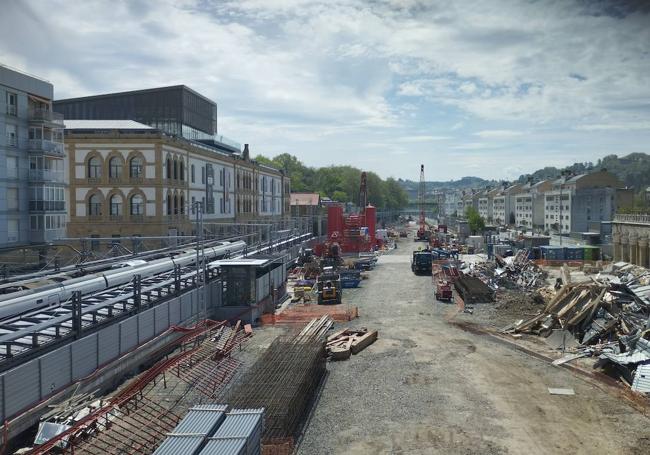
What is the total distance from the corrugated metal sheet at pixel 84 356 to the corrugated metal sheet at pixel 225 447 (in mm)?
8492

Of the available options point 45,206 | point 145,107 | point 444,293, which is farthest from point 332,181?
point 45,206

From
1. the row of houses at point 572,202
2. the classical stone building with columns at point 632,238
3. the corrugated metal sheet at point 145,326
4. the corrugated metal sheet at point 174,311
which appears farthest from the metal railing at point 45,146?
the row of houses at point 572,202

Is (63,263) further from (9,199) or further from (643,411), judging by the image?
(643,411)

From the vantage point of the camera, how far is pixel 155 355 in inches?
925

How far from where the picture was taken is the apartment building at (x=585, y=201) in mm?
93312

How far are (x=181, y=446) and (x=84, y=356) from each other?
8.77 meters

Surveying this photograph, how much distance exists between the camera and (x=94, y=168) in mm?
43969

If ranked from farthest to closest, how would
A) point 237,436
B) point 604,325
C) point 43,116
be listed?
point 43,116
point 604,325
point 237,436

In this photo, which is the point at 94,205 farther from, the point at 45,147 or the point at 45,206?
the point at 45,147

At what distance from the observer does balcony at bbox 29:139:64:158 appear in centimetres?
3531

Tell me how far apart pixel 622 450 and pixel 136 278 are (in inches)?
713

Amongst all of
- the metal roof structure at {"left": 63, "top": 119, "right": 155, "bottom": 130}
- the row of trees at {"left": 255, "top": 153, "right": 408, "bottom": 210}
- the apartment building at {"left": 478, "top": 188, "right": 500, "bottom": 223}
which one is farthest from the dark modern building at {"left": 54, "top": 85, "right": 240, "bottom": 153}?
the apartment building at {"left": 478, "top": 188, "right": 500, "bottom": 223}

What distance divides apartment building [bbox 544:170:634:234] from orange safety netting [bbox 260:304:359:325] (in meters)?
61.6

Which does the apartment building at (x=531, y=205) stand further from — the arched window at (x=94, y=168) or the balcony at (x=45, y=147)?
the balcony at (x=45, y=147)
